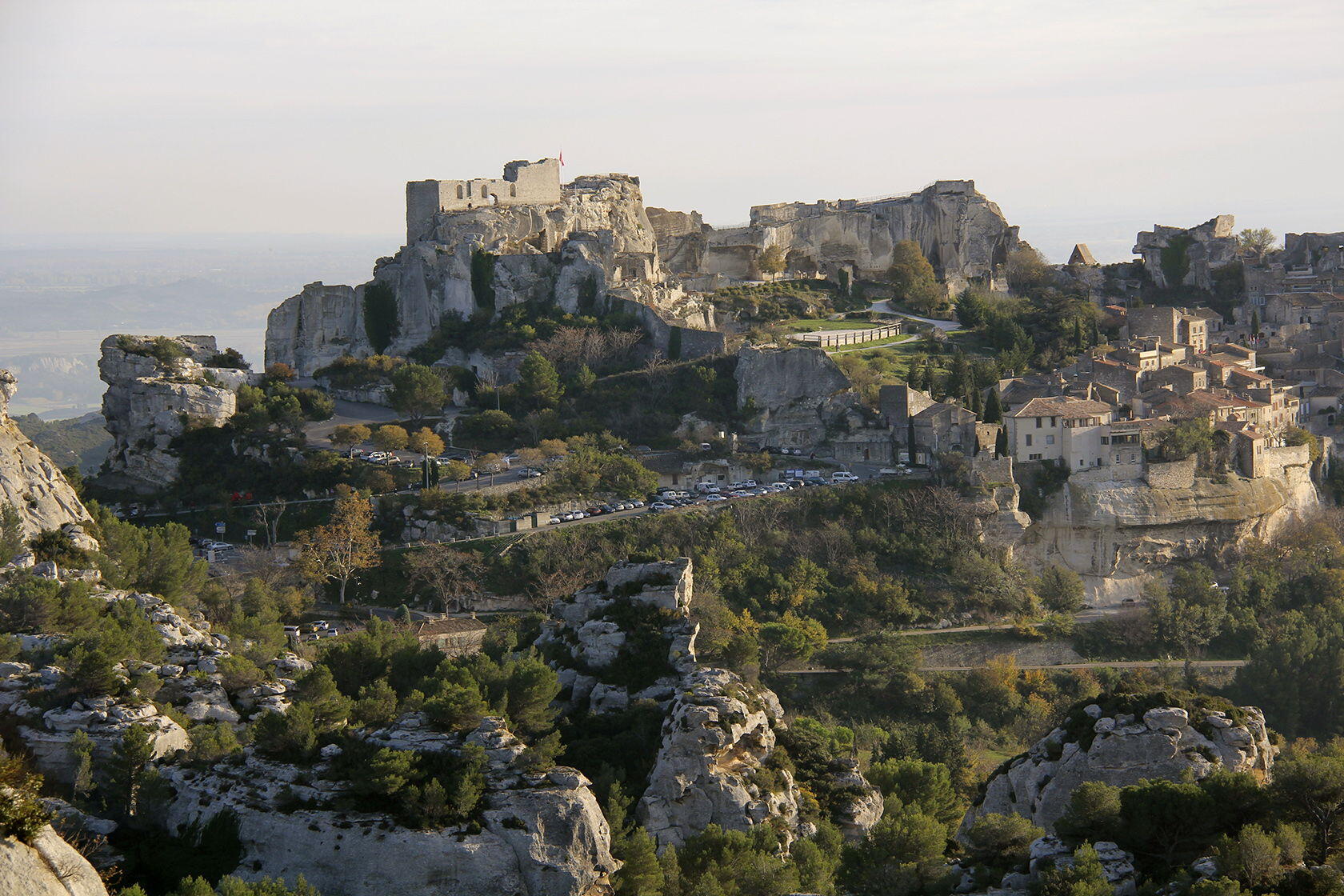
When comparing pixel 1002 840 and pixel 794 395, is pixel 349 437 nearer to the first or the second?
pixel 794 395

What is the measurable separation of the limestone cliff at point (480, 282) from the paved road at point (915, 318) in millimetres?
8937

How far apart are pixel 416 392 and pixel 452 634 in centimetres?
1564

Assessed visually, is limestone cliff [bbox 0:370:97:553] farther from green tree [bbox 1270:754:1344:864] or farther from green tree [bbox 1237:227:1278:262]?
green tree [bbox 1237:227:1278:262]

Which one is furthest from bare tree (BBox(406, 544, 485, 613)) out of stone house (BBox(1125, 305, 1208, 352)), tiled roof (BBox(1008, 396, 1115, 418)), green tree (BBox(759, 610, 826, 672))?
stone house (BBox(1125, 305, 1208, 352))

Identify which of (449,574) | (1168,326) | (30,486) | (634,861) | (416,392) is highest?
(1168,326)

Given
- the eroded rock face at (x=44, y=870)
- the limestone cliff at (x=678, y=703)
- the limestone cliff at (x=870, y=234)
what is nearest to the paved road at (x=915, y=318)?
the limestone cliff at (x=870, y=234)

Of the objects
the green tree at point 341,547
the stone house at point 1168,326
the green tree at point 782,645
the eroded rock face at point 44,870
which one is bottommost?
the green tree at point 782,645

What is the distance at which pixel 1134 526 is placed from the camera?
53062 millimetres

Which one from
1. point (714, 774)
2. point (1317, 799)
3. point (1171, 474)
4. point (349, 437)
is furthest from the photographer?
point (349, 437)

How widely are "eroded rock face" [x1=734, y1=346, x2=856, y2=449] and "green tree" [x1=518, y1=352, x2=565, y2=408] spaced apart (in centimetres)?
601

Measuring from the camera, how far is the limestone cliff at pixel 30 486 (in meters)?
39.2

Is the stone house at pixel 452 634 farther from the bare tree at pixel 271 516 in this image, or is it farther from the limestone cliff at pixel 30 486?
the limestone cliff at pixel 30 486

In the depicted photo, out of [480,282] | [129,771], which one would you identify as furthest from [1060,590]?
[129,771]

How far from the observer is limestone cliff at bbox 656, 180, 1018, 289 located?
2844 inches
